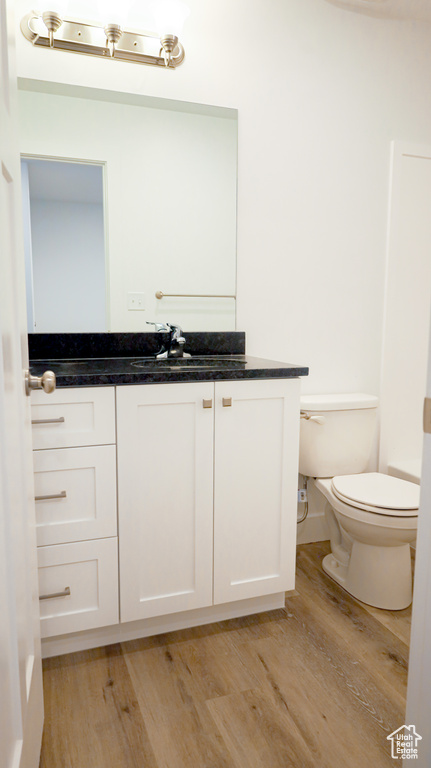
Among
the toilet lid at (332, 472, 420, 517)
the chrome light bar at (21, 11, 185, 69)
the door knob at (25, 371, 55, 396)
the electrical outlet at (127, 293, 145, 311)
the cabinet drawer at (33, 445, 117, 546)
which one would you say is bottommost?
the toilet lid at (332, 472, 420, 517)

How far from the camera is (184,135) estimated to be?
2.07 m

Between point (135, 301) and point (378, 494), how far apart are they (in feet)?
3.86

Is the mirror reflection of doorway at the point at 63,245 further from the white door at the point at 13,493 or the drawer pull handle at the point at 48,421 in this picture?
the white door at the point at 13,493

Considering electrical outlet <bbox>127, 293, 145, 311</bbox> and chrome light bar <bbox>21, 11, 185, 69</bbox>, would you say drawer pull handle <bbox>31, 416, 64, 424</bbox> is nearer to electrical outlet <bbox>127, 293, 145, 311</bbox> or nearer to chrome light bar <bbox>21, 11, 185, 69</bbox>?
electrical outlet <bbox>127, 293, 145, 311</bbox>

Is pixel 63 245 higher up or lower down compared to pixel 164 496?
higher up

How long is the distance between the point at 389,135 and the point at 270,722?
2.39m

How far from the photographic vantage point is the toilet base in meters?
1.93

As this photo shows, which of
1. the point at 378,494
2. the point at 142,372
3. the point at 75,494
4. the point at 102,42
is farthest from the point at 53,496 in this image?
the point at 102,42

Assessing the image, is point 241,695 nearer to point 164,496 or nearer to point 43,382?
point 164,496

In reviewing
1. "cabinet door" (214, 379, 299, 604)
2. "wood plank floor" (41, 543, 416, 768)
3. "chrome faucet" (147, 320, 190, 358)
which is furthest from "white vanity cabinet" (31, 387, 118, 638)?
"chrome faucet" (147, 320, 190, 358)

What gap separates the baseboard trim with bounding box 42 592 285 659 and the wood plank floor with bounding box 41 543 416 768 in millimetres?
24

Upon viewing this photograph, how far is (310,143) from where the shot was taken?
7.42 ft

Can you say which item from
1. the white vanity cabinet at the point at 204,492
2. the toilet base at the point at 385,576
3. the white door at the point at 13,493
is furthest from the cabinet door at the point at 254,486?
the white door at the point at 13,493

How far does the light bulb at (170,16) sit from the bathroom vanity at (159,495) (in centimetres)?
122
